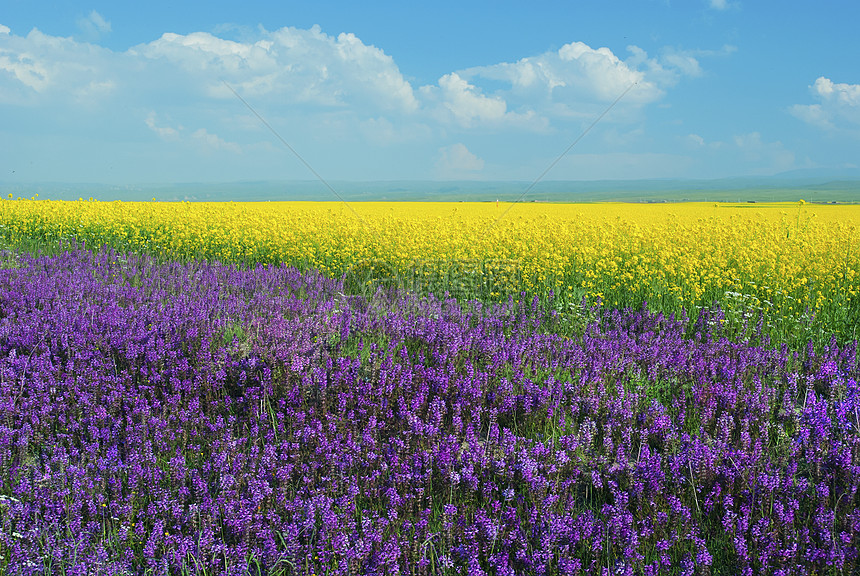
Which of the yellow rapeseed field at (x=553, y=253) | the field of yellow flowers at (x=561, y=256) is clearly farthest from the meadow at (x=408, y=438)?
the yellow rapeseed field at (x=553, y=253)

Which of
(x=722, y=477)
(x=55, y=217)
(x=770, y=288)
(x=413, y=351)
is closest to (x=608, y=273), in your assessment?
(x=770, y=288)

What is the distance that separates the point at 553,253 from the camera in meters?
8.43

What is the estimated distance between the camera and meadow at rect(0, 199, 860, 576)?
2357 mm

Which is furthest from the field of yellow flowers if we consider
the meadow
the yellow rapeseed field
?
the meadow

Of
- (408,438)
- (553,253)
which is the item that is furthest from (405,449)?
(553,253)

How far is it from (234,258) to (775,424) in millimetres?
9337

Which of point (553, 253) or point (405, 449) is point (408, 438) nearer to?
point (405, 449)

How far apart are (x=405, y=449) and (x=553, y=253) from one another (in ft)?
19.2

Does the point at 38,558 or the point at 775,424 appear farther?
the point at 775,424

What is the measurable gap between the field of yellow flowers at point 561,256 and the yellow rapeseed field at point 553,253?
2cm

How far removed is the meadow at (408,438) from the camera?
2357 millimetres

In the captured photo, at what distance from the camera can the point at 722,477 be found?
9.03 feet

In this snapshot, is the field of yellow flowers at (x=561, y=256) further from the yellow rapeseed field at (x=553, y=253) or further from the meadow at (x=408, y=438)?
the meadow at (x=408, y=438)

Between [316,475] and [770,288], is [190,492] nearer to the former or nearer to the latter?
[316,475]
